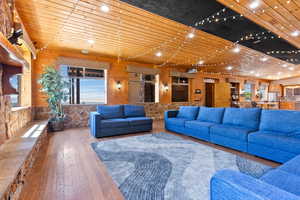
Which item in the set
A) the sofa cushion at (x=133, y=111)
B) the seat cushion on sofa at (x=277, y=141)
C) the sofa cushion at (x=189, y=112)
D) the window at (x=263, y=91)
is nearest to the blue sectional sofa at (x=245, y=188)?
the seat cushion on sofa at (x=277, y=141)

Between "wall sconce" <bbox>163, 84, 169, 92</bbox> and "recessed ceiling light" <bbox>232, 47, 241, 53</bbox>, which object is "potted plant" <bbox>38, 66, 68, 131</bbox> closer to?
"wall sconce" <bbox>163, 84, 169, 92</bbox>

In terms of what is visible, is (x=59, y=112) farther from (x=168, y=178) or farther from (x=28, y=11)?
(x=168, y=178)

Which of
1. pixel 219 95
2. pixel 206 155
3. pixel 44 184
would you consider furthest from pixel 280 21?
pixel 219 95

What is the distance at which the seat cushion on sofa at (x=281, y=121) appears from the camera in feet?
8.41

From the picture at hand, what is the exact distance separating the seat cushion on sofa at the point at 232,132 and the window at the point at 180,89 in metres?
4.80

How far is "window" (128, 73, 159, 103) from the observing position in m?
6.89

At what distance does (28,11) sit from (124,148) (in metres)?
3.54

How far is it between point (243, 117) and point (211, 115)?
827mm

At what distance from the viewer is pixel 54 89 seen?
466cm

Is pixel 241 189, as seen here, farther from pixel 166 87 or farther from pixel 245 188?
pixel 166 87

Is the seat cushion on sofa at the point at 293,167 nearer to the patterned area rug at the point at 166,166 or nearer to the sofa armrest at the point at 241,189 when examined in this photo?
the patterned area rug at the point at 166,166

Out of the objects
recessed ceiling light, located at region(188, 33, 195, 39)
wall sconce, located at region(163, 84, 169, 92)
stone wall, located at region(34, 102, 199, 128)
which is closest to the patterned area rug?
stone wall, located at region(34, 102, 199, 128)

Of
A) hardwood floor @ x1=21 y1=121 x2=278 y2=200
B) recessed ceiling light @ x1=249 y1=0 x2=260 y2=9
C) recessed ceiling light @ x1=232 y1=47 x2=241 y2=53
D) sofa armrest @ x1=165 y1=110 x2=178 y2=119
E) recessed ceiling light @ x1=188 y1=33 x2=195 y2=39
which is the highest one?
recessed ceiling light @ x1=188 y1=33 x2=195 y2=39

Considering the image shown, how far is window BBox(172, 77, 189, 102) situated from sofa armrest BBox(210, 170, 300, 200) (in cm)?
731
